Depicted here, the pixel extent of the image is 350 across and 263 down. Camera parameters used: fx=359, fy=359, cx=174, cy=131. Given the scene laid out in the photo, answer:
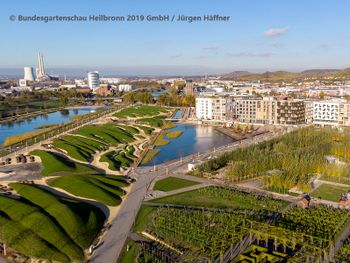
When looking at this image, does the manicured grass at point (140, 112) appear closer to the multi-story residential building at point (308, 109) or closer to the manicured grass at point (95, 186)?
the multi-story residential building at point (308, 109)

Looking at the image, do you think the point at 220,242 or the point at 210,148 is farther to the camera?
the point at 210,148

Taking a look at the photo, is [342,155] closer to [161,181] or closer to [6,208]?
[161,181]

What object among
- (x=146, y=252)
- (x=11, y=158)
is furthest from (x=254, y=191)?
(x=11, y=158)

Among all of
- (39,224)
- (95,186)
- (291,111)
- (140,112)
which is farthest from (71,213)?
(140,112)

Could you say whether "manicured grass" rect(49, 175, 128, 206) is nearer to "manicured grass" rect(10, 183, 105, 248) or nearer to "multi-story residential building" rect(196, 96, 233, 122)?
"manicured grass" rect(10, 183, 105, 248)

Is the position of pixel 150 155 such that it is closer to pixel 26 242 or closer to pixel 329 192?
pixel 329 192

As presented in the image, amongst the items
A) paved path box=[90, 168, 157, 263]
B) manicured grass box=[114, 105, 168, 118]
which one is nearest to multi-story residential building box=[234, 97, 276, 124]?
manicured grass box=[114, 105, 168, 118]
